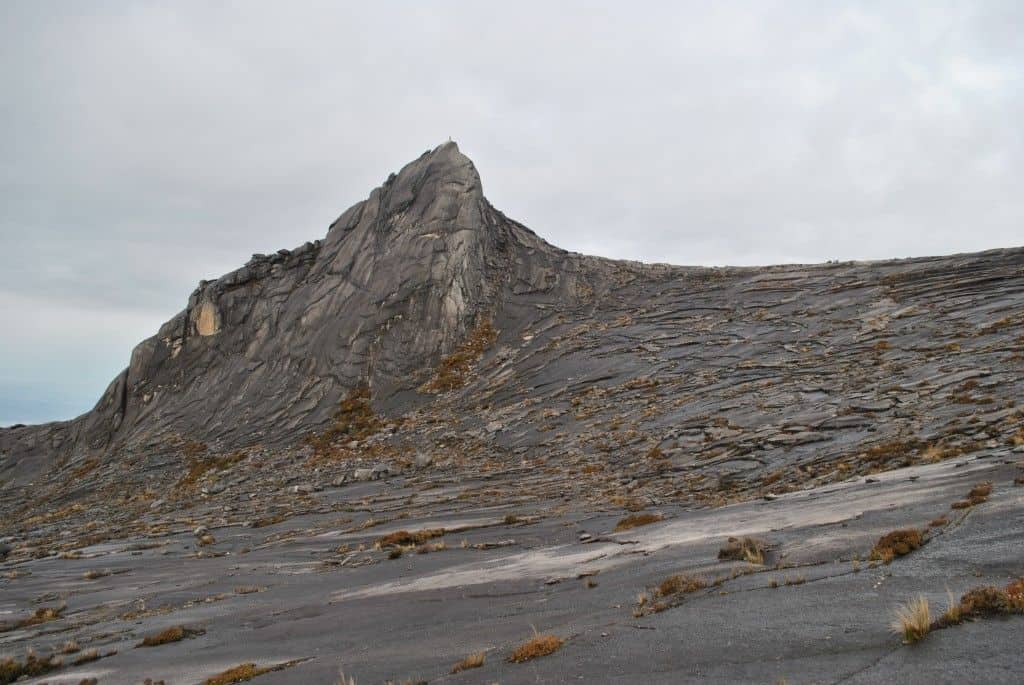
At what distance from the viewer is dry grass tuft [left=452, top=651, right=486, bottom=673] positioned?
11156 millimetres

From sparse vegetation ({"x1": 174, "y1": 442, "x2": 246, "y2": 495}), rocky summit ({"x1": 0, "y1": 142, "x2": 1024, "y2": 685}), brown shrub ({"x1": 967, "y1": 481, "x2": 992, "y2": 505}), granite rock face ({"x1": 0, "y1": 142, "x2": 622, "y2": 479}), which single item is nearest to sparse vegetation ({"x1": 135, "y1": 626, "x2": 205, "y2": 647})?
rocky summit ({"x1": 0, "y1": 142, "x2": 1024, "y2": 685})

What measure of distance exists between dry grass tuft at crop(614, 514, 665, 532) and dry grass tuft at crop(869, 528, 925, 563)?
8972mm

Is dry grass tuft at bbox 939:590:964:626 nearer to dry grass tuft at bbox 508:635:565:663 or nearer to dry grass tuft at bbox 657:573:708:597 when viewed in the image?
dry grass tuft at bbox 657:573:708:597

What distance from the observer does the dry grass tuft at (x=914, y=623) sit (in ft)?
28.8

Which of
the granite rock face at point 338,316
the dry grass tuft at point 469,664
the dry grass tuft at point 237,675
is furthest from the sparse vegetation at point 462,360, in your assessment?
the dry grass tuft at point 469,664

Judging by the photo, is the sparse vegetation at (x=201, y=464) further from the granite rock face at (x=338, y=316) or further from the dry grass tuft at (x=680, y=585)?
the dry grass tuft at (x=680, y=585)

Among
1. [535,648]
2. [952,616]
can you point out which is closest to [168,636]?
[535,648]

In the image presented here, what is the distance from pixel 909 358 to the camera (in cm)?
3728

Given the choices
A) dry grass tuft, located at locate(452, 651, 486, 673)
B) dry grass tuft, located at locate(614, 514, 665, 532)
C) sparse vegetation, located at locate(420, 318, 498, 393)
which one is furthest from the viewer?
sparse vegetation, located at locate(420, 318, 498, 393)

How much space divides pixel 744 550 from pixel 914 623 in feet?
19.8

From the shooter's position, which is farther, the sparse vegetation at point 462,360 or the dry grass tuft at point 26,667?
the sparse vegetation at point 462,360

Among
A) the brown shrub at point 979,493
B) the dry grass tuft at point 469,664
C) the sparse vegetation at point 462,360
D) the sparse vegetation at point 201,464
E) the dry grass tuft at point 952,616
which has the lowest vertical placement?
the dry grass tuft at point 469,664

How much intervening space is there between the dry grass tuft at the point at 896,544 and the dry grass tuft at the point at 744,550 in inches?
86.7

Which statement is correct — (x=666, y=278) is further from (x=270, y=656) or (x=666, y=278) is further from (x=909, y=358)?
(x=270, y=656)
